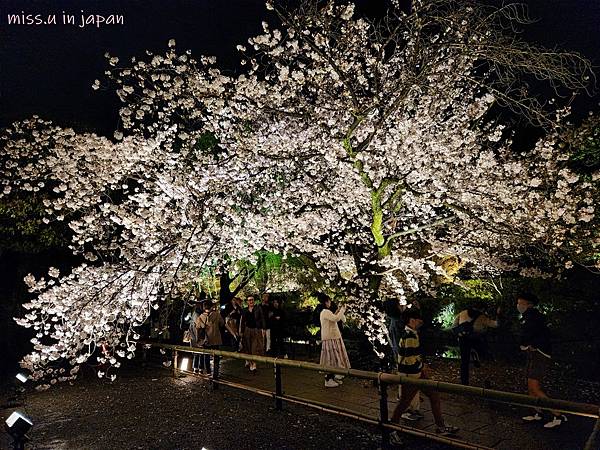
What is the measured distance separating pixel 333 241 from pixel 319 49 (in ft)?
18.7

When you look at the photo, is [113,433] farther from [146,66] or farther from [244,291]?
[244,291]

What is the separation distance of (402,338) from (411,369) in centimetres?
42

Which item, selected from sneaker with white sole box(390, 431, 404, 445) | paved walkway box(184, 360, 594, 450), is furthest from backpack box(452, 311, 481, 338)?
sneaker with white sole box(390, 431, 404, 445)

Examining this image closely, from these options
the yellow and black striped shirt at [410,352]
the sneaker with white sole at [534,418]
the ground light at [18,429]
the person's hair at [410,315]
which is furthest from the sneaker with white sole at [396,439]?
the ground light at [18,429]

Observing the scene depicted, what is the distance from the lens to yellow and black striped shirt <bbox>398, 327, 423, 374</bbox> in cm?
615

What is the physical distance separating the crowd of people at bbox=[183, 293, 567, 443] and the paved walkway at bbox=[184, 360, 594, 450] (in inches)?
8.5

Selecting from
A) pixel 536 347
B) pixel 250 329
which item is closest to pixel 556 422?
pixel 536 347

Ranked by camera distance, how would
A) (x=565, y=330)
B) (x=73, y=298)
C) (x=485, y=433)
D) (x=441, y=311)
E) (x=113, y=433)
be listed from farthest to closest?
(x=441, y=311)
(x=565, y=330)
(x=73, y=298)
(x=113, y=433)
(x=485, y=433)

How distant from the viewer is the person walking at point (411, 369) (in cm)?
Result: 592

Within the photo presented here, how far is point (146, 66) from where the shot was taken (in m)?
10.5

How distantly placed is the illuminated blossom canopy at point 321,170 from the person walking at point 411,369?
126 inches

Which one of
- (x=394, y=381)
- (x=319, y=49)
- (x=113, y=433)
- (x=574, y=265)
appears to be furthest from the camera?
(x=574, y=265)

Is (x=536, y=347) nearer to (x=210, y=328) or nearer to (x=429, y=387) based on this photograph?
(x=429, y=387)

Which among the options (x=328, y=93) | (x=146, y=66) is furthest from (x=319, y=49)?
(x=146, y=66)
